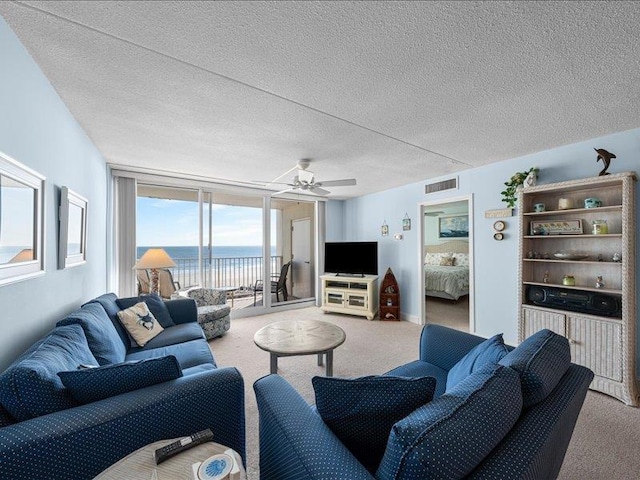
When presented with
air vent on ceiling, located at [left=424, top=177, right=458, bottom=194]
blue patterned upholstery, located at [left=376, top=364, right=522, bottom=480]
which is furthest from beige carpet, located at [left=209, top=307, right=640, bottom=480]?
air vent on ceiling, located at [left=424, top=177, right=458, bottom=194]

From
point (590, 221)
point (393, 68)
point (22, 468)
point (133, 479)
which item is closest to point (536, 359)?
point (133, 479)

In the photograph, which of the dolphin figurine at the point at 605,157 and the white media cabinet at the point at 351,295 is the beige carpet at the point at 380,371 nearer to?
the white media cabinet at the point at 351,295

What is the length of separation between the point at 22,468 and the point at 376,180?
4.36m

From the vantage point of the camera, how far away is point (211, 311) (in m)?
3.54

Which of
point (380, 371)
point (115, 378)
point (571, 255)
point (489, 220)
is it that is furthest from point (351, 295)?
point (115, 378)

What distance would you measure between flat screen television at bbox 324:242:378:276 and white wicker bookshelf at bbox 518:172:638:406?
2391 millimetres

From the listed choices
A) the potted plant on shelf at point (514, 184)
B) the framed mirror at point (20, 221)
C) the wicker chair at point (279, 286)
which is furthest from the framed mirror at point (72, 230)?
the potted plant on shelf at point (514, 184)

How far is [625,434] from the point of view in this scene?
1881mm

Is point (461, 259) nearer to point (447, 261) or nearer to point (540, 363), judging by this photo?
point (447, 261)

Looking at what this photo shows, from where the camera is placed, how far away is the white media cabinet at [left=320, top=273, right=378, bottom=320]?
477 cm

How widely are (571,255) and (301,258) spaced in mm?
4658

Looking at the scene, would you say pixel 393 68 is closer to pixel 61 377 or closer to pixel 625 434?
pixel 61 377

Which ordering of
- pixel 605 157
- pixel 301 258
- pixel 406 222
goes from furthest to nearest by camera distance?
pixel 301 258 → pixel 406 222 → pixel 605 157

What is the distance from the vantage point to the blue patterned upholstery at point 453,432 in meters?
0.67
